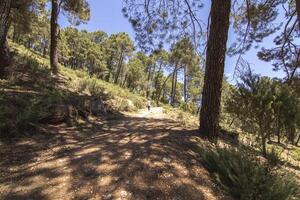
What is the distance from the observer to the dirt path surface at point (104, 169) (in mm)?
3154

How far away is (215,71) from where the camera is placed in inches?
218

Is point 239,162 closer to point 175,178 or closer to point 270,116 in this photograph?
point 175,178

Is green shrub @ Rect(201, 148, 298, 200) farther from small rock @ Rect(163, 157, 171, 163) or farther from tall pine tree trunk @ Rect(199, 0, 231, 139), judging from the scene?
tall pine tree trunk @ Rect(199, 0, 231, 139)

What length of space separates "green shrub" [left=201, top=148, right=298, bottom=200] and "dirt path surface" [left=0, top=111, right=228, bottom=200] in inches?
7.7

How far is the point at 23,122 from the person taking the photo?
5.11 m

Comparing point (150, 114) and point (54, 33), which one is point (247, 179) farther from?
point (54, 33)

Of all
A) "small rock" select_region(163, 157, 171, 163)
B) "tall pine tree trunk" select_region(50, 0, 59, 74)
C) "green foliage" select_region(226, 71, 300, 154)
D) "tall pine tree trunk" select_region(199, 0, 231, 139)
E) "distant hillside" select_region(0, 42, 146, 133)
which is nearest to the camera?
"small rock" select_region(163, 157, 171, 163)

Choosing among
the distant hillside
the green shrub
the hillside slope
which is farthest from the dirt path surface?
the distant hillside

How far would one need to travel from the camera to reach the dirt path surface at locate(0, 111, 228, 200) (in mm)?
3154

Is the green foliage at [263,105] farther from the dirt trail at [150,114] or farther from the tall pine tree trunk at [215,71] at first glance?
the dirt trail at [150,114]

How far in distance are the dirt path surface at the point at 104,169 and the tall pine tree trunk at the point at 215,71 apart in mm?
486

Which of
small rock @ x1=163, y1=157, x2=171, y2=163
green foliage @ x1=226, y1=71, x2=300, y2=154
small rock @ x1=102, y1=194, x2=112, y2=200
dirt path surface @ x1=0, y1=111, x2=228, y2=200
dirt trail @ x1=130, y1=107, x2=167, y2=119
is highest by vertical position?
green foliage @ x1=226, y1=71, x2=300, y2=154

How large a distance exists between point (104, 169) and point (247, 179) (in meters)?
1.82

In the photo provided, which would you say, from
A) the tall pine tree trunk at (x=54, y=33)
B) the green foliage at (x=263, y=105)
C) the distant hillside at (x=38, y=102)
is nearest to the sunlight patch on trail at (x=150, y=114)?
the distant hillside at (x=38, y=102)
